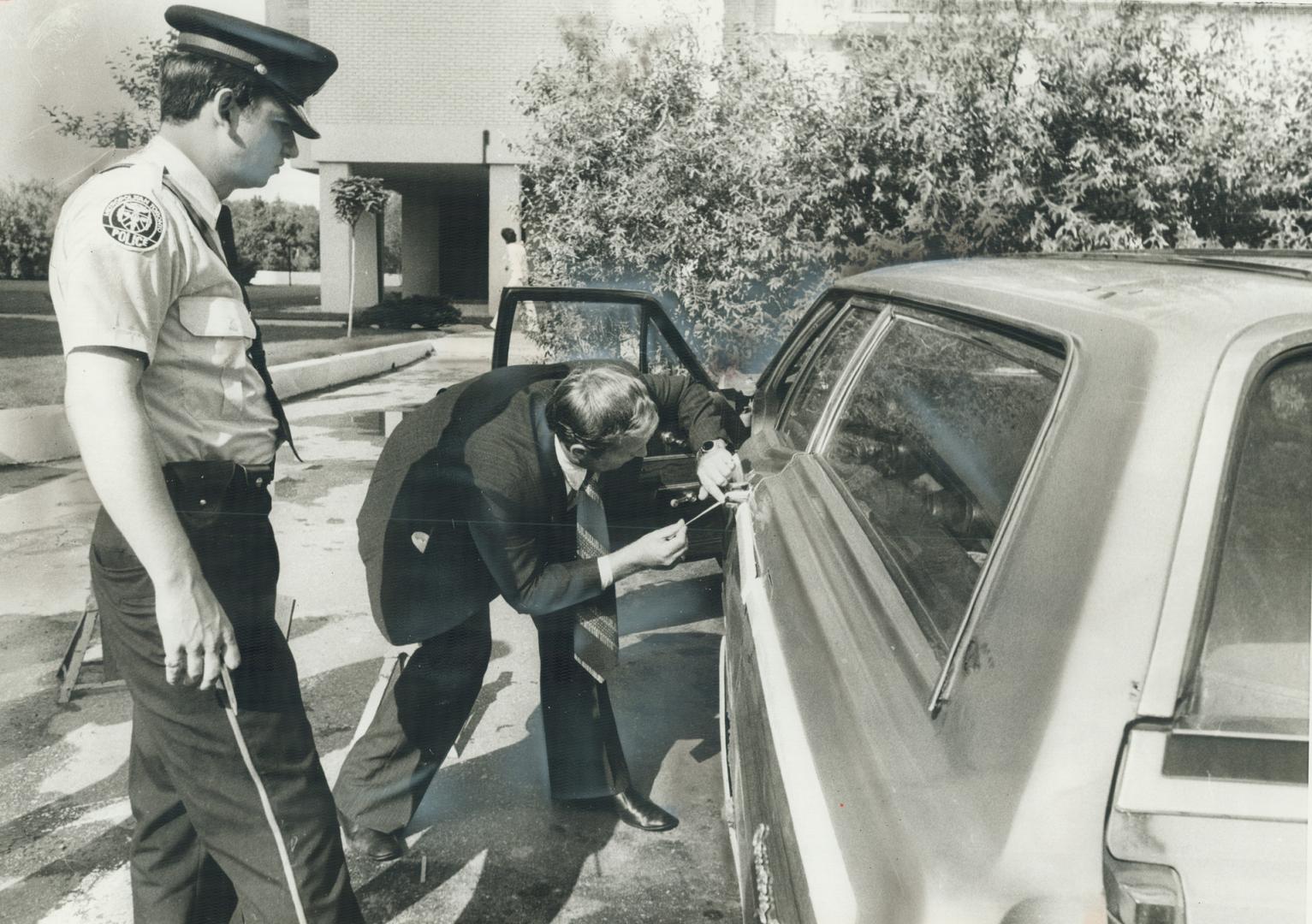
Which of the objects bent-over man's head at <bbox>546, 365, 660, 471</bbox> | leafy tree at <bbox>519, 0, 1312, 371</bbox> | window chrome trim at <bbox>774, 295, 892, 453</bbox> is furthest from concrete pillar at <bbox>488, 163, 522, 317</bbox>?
bent-over man's head at <bbox>546, 365, 660, 471</bbox>

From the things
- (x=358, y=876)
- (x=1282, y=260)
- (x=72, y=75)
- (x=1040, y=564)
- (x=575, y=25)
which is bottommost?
(x=358, y=876)

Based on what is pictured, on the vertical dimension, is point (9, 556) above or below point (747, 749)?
below

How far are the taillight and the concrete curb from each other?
12.2ft

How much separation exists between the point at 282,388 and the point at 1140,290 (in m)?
8.77

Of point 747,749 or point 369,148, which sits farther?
point 369,148

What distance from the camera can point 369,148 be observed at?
13.0m

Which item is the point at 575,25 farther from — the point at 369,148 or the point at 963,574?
the point at 963,574

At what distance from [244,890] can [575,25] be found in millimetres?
7649

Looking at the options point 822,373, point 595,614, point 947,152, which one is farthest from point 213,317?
point 947,152

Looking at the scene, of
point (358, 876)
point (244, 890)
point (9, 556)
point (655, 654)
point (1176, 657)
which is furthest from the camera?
point (9, 556)

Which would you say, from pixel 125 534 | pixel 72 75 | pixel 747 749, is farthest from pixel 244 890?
pixel 72 75

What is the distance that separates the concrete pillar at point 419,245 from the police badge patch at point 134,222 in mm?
18386

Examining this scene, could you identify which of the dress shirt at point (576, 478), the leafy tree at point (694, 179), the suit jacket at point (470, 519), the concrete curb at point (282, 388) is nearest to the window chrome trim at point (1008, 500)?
the dress shirt at point (576, 478)

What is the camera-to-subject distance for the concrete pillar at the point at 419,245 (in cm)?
2008
